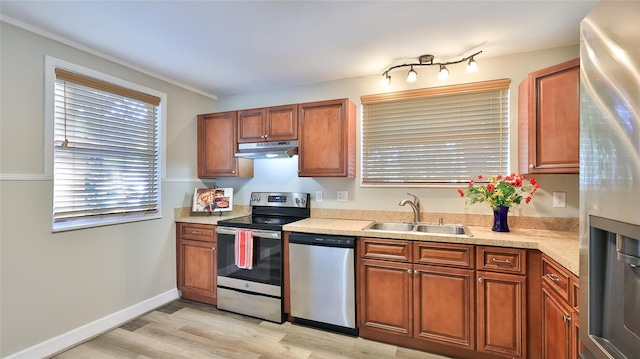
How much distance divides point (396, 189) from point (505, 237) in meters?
1.05

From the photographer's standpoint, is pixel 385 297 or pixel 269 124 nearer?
pixel 385 297

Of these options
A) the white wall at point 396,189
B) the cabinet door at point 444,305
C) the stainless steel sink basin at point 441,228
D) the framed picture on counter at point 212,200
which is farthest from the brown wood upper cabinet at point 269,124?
the cabinet door at point 444,305

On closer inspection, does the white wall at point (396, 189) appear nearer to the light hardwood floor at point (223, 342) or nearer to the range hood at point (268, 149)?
the range hood at point (268, 149)

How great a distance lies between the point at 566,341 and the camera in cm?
151

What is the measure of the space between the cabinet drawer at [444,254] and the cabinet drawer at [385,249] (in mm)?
75

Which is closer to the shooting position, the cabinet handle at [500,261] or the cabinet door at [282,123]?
the cabinet handle at [500,261]

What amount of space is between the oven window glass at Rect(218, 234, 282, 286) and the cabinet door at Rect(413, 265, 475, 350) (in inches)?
48.6

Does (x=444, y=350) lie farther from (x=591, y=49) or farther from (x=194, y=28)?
(x=194, y=28)

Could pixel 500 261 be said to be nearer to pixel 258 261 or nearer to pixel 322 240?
pixel 322 240

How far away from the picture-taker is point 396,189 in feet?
9.45

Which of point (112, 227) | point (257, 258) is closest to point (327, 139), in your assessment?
point (257, 258)

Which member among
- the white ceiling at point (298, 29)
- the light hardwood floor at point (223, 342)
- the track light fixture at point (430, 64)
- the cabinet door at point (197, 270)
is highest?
the white ceiling at point (298, 29)

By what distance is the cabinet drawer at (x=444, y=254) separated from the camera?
207 centimetres

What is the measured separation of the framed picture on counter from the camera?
3.33m
